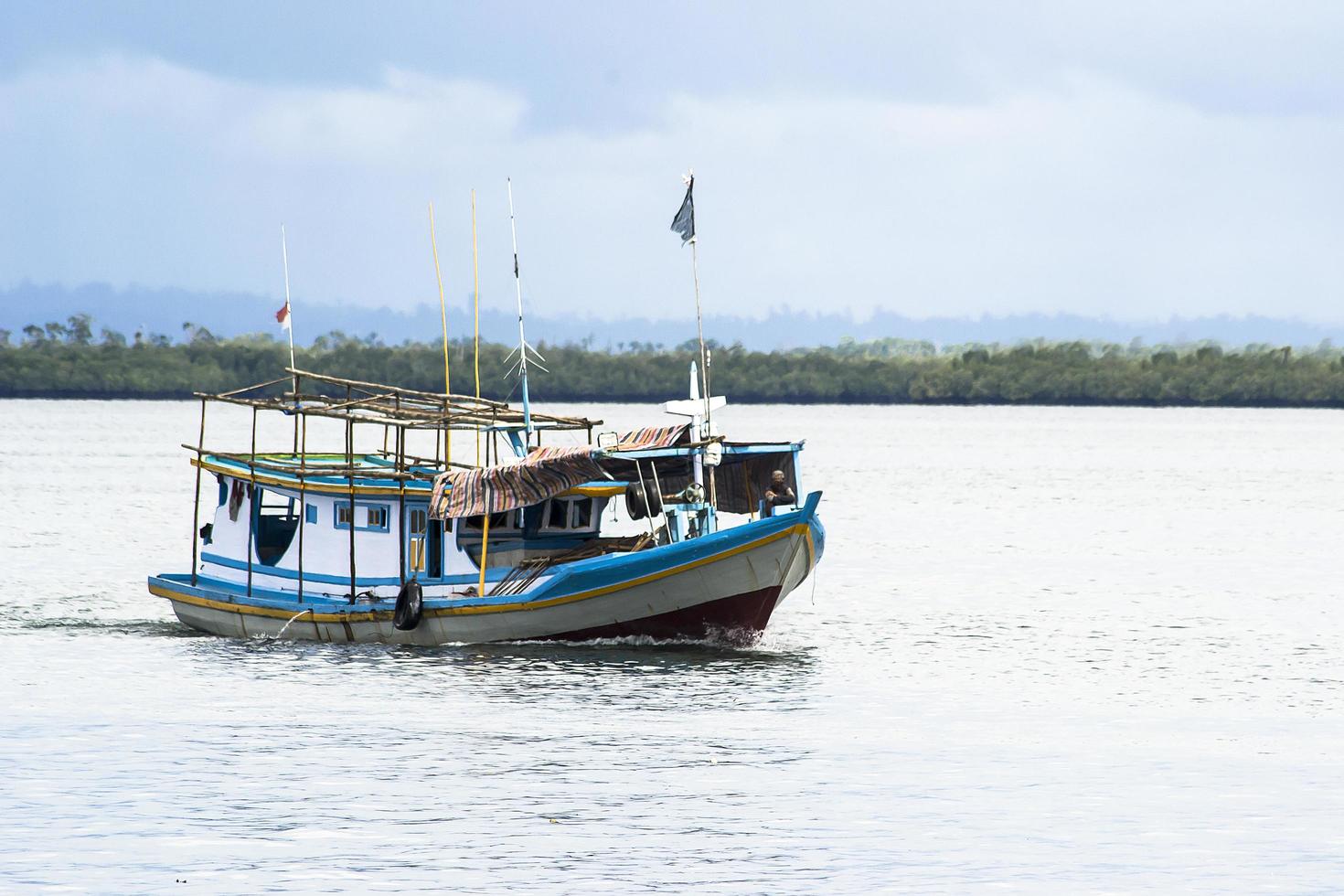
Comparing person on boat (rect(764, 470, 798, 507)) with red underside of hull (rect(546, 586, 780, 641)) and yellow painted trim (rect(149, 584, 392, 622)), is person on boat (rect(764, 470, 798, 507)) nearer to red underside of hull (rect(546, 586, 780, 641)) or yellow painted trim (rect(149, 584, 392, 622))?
red underside of hull (rect(546, 586, 780, 641))

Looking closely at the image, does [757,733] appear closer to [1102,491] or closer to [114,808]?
[114,808]

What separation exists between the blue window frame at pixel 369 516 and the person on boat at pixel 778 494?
6.01 meters

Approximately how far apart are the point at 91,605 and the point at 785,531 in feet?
56.6

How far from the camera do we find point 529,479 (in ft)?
92.0

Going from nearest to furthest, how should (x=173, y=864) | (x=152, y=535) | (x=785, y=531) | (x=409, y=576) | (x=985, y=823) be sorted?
(x=173, y=864) → (x=985, y=823) → (x=785, y=531) → (x=409, y=576) → (x=152, y=535)

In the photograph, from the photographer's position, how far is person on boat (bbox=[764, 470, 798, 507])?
2847cm

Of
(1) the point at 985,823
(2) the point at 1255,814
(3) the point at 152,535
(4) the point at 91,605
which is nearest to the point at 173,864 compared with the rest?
(1) the point at 985,823

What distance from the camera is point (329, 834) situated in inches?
727

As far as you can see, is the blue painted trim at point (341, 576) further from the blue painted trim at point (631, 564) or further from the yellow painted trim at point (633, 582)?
the yellow painted trim at point (633, 582)

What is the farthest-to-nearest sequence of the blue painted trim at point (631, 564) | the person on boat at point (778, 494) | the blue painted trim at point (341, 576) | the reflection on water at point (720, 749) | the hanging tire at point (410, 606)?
the blue painted trim at point (341, 576) → the hanging tire at point (410, 606) → the person on boat at point (778, 494) → the blue painted trim at point (631, 564) → the reflection on water at point (720, 749)

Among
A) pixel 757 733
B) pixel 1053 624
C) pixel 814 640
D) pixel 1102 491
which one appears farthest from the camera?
pixel 1102 491

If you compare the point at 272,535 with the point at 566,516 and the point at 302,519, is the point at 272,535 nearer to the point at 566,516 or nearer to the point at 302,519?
the point at 302,519

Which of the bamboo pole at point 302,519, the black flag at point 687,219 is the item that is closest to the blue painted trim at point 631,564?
the bamboo pole at point 302,519

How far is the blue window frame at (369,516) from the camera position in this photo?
97.3 feet
